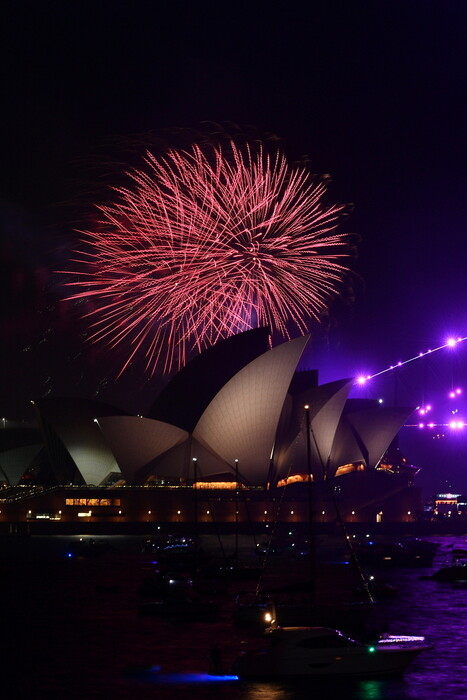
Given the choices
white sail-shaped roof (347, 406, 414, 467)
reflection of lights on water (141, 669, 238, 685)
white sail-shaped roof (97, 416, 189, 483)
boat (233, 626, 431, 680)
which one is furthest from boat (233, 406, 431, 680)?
white sail-shaped roof (347, 406, 414, 467)

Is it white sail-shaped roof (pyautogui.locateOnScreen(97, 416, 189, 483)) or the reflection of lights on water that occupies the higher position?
white sail-shaped roof (pyautogui.locateOnScreen(97, 416, 189, 483))

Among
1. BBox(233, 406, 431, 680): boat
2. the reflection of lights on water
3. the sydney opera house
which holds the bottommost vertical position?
the reflection of lights on water

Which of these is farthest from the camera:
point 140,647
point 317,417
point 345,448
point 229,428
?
point 345,448

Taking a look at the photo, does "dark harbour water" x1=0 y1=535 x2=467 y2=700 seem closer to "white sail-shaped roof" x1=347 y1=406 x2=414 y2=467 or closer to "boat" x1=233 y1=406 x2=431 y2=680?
"boat" x1=233 y1=406 x2=431 y2=680

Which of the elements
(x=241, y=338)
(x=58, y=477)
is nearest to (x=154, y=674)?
(x=241, y=338)

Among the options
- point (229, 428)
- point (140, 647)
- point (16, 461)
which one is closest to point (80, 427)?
point (229, 428)

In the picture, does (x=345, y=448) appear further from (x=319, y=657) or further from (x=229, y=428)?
(x=319, y=657)

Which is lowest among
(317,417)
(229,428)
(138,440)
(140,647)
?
(140,647)
